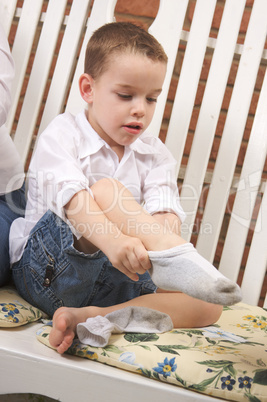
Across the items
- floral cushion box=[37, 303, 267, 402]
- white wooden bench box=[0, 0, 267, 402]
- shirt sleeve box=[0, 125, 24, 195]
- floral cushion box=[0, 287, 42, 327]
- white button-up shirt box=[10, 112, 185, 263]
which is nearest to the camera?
floral cushion box=[37, 303, 267, 402]

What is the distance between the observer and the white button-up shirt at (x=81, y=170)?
2.99ft

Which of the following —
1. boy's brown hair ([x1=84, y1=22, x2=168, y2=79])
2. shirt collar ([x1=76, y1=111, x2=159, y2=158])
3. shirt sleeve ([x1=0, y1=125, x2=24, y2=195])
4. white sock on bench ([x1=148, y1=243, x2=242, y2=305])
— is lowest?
white sock on bench ([x1=148, y1=243, x2=242, y2=305])

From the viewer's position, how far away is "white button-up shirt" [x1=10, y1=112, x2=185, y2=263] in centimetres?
91

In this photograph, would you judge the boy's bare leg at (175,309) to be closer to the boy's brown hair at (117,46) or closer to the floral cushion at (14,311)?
the floral cushion at (14,311)

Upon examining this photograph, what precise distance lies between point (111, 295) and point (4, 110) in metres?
0.44

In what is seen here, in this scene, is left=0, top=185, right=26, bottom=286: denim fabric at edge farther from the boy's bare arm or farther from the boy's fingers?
the boy's fingers

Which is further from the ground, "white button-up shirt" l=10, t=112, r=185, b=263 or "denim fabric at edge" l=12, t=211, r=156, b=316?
"white button-up shirt" l=10, t=112, r=185, b=263

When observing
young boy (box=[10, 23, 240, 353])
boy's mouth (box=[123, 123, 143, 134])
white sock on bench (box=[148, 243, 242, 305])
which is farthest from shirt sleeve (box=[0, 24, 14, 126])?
white sock on bench (box=[148, 243, 242, 305])

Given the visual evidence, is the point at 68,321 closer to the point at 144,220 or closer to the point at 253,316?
the point at 144,220

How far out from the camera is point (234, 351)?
79 cm

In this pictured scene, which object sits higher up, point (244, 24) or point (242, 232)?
point (244, 24)

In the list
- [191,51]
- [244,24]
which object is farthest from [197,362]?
[244,24]

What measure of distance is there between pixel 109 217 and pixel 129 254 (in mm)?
98

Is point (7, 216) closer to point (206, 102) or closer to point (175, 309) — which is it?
point (175, 309)
